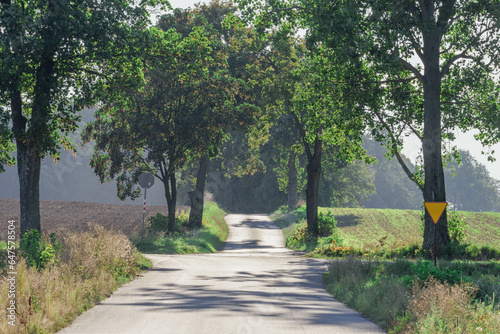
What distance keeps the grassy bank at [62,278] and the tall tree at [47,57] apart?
3.05m

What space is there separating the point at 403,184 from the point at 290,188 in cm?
7700

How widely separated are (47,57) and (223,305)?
11631mm

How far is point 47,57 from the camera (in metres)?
18.1

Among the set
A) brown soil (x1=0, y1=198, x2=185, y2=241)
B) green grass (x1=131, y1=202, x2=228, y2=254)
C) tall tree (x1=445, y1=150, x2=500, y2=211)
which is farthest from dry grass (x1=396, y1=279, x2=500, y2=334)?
tall tree (x1=445, y1=150, x2=500, y2=211)

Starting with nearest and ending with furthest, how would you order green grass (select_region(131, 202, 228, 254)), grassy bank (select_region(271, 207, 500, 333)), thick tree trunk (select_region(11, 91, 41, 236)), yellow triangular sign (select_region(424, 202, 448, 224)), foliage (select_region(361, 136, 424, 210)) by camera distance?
grassy bank (select_region(271, 207, 500, 333)) < yellow triangular sign (select_region(424, 202, 448, 224)) < thick tree trunk (select_region(11, 91, 41, 236)) < green grass (select_region(131, 202, 228, 254)) < foliage (select_region(361, 136, 424, 210))

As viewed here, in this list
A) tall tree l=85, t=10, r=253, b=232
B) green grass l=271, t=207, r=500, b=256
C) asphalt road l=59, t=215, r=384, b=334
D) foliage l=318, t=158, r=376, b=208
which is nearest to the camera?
asphalt road l=59, t=215, r=384, b=334

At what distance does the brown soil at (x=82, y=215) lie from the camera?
34125 millimetres

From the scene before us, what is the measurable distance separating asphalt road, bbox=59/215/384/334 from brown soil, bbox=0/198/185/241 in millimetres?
16317

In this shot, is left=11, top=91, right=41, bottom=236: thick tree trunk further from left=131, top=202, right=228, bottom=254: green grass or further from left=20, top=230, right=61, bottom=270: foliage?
left=131, top=202, right=228, bottom=254: green grass

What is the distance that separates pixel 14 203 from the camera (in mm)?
46969

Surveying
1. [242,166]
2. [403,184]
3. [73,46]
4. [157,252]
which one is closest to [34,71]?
[73,46]

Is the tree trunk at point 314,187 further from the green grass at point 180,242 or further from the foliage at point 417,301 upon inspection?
the foliage at point 417,301

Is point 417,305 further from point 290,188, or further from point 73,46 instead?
point 290,188

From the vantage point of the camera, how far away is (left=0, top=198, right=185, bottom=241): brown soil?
34125mm
